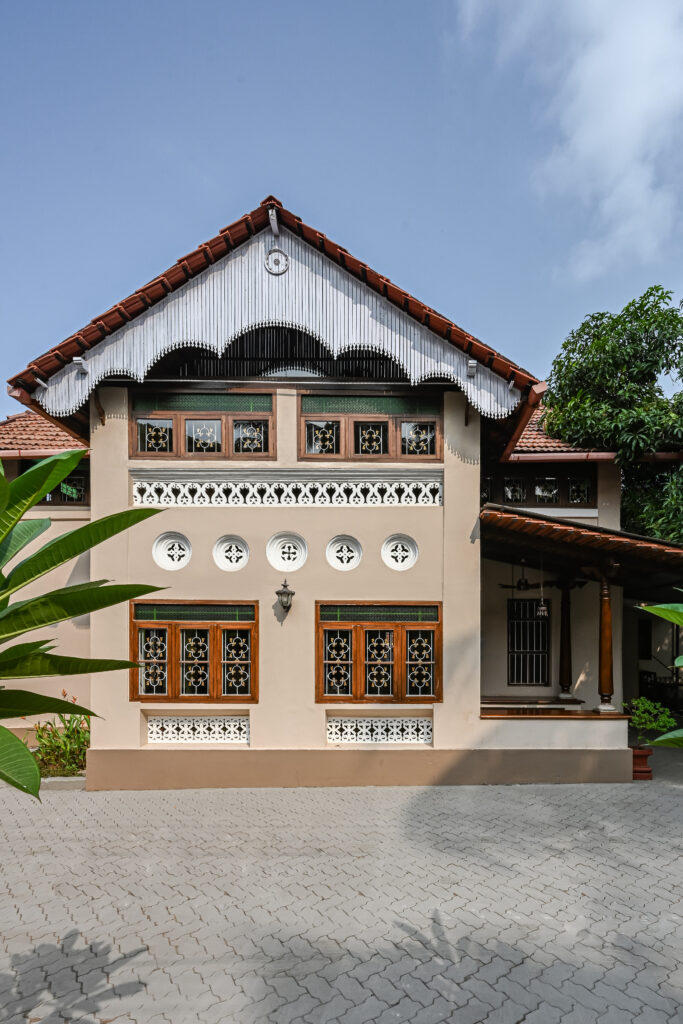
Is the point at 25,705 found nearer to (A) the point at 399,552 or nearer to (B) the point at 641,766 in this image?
(A) the point at 399,552

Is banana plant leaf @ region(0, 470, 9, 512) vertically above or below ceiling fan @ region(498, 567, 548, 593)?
above

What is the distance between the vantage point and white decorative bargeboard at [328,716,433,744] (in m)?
8.12

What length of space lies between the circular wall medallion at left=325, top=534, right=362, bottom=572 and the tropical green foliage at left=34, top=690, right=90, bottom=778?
13.8ft

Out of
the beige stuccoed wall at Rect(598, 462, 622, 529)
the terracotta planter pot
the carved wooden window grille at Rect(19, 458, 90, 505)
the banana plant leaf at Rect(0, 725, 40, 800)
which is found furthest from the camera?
the beige stuccoed wall at Rect(598, 462, 622, 529)

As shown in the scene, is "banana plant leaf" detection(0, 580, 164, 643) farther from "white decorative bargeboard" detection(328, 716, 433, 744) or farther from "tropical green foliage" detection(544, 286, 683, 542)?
"tropical green foliage" detection(544, 286, 683, 542)

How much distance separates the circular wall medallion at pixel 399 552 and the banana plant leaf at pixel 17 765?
7067 millimetres

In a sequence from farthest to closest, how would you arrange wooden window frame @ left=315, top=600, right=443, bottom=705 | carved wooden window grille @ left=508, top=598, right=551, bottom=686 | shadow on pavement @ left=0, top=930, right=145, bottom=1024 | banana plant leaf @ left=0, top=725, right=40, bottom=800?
carved wooden window grille @ left=508, top=598, right=551, bottom=686 < wooden window frame @ left=315, top=600, right=443, bottom=705 < shadow on pavement @ left=0, top=930, right=145, bottom=1024 < banana plant leaf @ left=0, top=725, right=40, bottom=800

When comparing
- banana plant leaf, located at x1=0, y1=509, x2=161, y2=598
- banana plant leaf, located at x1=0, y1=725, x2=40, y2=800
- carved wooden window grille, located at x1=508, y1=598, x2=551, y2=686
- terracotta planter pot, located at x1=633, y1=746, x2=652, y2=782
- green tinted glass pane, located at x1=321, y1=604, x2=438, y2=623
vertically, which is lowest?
terracotta planter pot, located at x1=633, y1=746, x2=652, y2=782

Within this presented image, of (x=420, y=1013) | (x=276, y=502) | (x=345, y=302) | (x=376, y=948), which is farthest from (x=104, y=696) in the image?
(x=345, y=302)

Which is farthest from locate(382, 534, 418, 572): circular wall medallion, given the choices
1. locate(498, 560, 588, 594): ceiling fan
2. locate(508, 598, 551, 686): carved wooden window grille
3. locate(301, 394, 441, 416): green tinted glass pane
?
locate(508, 598, 551, 686): carved wooden window grille

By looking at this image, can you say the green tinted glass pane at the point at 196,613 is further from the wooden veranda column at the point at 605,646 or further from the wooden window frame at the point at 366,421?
the wooden veranda column at the point at 605,646

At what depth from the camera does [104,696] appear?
7.97 m

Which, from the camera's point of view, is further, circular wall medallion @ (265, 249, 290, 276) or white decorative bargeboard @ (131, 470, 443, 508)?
white decorative bargeboard @ (131, 470, 443, 508)

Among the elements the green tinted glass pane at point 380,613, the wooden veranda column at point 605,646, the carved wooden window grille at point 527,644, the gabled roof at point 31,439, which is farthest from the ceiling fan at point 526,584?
the gabled roof at point 31,439
